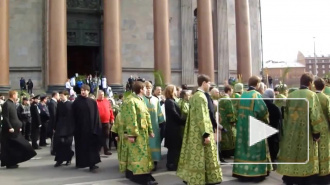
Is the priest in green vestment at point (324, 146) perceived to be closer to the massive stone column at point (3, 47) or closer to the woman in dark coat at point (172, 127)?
the woman in dark coat at point (172, 127)

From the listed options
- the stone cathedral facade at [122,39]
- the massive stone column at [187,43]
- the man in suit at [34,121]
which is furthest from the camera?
the massive stone column at [187,43]

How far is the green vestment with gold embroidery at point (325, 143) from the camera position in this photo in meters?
7.41

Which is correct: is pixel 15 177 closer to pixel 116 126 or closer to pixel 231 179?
pixel 116 126

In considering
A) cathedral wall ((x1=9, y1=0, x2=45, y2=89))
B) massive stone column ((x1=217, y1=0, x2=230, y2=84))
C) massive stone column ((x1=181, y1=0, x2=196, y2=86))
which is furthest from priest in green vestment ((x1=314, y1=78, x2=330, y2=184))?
massive stone column ((x1=217, y1=0, x2=230, y2=84))

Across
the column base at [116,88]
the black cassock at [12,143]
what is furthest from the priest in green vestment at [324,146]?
the column base at [116,88]

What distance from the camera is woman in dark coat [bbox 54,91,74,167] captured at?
1036 centimetres

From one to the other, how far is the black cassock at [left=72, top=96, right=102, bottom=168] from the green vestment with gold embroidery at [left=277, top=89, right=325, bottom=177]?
15.4 ft

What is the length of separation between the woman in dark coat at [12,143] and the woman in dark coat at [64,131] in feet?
2.58

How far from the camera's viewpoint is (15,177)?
9.34m

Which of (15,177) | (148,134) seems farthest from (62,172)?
(148,134)

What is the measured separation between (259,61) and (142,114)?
93.7 feet

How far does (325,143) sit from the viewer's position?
7.48 metres

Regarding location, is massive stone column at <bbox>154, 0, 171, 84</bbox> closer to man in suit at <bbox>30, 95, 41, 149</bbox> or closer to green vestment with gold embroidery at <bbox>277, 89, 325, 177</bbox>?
man in suit at <bbox>30, 95, 41, 149</bbox>

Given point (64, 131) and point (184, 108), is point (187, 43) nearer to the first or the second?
point (64, 131)
